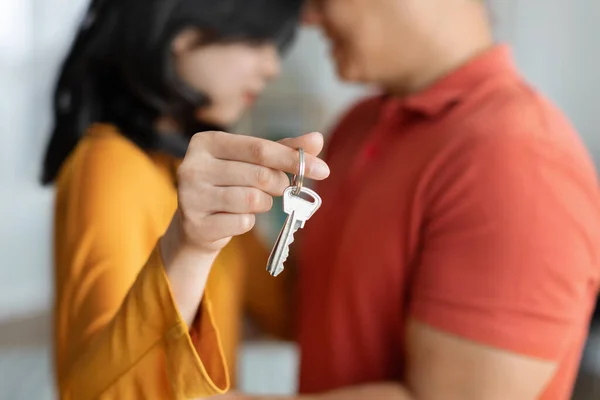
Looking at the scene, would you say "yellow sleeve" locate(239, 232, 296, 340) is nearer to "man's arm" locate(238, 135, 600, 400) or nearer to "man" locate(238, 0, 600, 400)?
"man" locate(238, 0, 600, 400)

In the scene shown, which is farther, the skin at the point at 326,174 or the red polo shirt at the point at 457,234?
Answer: the red polo shirt at the point at 457,234

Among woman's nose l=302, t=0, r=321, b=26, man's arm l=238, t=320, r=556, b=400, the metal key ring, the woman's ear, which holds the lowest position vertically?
man's arm l=238, t=320, r=556, b=400

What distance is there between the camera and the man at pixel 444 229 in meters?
0.36

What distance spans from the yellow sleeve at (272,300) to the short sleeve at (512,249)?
0.16 meters

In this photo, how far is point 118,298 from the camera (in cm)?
27

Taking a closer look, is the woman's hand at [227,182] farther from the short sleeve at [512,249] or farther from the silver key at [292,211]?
the short sleeve at [512,249]

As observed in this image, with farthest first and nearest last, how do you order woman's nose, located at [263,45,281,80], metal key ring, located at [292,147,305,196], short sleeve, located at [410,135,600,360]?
woman's nose, located at [263,45,281,80]
short sleeve, located at [410,135,600,360]
metal key ring, located at [292,147,305,196]

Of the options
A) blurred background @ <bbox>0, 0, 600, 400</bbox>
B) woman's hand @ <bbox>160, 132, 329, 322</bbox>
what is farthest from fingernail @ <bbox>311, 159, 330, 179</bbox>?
blurred background @ <bbox>0, 0, 600, 400</bbox>

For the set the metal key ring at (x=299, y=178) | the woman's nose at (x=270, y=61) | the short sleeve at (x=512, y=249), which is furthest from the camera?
the woman's nose at (x=270, y=61)

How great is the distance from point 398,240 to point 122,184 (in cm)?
21

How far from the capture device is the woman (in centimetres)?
25

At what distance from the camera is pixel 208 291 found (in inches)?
9.9

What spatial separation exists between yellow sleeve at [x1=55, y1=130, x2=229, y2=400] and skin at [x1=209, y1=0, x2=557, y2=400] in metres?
0.10

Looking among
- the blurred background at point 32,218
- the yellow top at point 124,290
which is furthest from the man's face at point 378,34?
the yellow top at point 124,290
